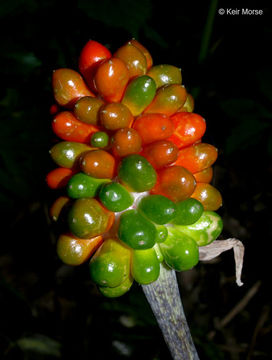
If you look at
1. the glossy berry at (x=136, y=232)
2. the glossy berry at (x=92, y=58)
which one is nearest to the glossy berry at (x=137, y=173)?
the glossy berry at (x=136, y=232)

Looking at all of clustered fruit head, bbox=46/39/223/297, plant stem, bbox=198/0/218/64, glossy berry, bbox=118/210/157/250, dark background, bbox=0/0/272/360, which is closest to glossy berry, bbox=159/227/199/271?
clustered fruit head, bbox=46/39/223/297

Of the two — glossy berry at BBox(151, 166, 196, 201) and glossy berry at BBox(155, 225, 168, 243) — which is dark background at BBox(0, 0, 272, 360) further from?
glossy berry at BBox(151, 166, 196, 201)

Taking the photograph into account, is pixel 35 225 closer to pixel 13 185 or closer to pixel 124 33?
pixel 13 185

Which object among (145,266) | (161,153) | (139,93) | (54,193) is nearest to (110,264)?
(145,266)

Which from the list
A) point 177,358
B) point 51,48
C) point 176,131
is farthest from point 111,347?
point 51,48

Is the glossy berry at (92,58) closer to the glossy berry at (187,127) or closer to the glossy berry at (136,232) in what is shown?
the glossy berry at (187,127)

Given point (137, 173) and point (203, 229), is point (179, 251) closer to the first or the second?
point (203, 229)
